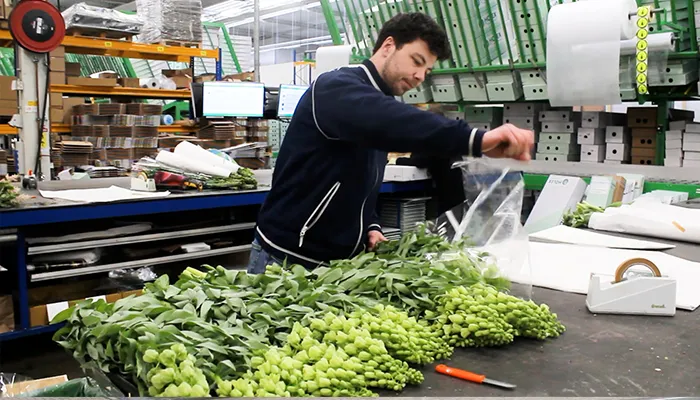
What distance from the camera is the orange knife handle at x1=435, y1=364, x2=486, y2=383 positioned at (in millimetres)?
1033

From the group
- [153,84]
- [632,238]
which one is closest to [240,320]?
[632,238]

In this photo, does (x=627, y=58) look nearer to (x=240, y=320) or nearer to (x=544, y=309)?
(x=544, y=309)

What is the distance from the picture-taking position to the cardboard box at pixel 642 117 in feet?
13.0

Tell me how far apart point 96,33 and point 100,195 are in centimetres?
336

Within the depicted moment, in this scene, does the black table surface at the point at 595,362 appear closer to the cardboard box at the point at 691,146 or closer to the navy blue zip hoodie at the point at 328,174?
the navy blue zip hoodie at the point at 328,174

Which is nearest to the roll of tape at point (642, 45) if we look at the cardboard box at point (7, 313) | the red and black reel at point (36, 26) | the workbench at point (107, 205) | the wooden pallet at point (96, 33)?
the workbench at point (107, 205)

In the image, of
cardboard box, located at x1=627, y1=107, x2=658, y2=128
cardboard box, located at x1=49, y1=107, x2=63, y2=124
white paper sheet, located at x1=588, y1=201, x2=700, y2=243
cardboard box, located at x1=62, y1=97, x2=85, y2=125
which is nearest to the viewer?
white paper sheet, located at x1=588, y1=201, x2=700, y2=243

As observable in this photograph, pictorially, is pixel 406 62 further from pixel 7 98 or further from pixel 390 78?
pixel 7 98

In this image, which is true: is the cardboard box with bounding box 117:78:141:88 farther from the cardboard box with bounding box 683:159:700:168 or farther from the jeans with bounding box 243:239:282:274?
the cardboard box with bounding box 683:159:700:168

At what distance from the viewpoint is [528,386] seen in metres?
1.02

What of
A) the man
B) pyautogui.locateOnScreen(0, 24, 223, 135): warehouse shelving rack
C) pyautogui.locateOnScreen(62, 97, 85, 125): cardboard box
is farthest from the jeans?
pyautogui.locateOnScreen(62, 97, 85, 125): cardboard box

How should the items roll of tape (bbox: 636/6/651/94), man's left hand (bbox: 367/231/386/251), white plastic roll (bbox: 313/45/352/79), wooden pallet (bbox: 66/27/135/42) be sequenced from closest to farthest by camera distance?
man's left hand (bbox: 367/231/386/251) → roll of tape (bbox: 636/6/651/94) → white plastic roll (bbox: 313/45/352/79) → wooden pallet (bbox: 66/27/135/42)

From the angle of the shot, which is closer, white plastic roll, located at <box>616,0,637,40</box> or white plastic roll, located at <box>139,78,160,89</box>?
white plastic roll, located at <box>616,0,637,40</box>

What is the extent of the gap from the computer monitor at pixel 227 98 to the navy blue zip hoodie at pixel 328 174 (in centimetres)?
438
